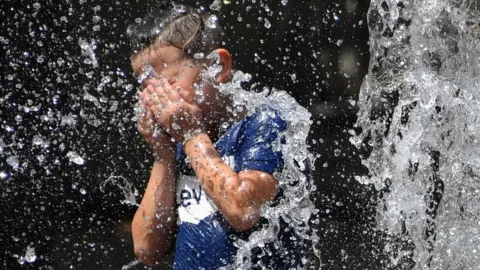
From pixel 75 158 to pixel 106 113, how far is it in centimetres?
29

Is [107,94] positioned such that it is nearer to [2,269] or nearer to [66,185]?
[66,185]

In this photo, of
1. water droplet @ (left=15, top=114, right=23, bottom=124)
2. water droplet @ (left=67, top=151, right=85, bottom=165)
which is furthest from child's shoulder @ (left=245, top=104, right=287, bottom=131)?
water droplet @ (left=67, top=151, right=85, bottom=165)

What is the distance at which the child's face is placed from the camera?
5.66ft

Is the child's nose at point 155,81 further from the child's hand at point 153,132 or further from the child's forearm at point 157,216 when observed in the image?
the child's forearm at point 157,216

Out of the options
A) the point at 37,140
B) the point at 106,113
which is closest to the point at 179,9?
the point at 37,140

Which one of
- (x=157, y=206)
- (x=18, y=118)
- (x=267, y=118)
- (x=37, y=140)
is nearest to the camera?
(x=267, y=118)

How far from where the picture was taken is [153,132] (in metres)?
1.80

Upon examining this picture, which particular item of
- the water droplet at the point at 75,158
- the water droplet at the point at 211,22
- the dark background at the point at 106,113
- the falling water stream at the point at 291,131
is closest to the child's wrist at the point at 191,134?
the falling water stream at the point at 291,131

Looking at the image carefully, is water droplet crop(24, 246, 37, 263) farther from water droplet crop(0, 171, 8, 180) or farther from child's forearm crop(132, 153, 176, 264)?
child's forearm crop(132, 153, 176, 264)

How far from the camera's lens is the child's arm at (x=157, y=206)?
181 centimetres

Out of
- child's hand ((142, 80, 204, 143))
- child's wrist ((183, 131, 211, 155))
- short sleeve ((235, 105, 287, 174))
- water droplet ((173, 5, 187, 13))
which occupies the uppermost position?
water droplet ((173, 5, 187, 13))

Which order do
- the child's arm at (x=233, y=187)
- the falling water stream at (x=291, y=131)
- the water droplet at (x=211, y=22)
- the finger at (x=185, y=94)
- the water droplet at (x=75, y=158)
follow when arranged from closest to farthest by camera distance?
the child's arm at (x=233, y=187) < the finger at (x=185, y=94) < the water droplet at (x=211, y=22) < the falling water stream at (x=291, y=131) < the water droplet at (x=75, y=158)

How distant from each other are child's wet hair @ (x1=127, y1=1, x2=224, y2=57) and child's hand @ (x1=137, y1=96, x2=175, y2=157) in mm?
132

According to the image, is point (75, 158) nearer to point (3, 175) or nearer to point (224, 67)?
point (3, 175)
